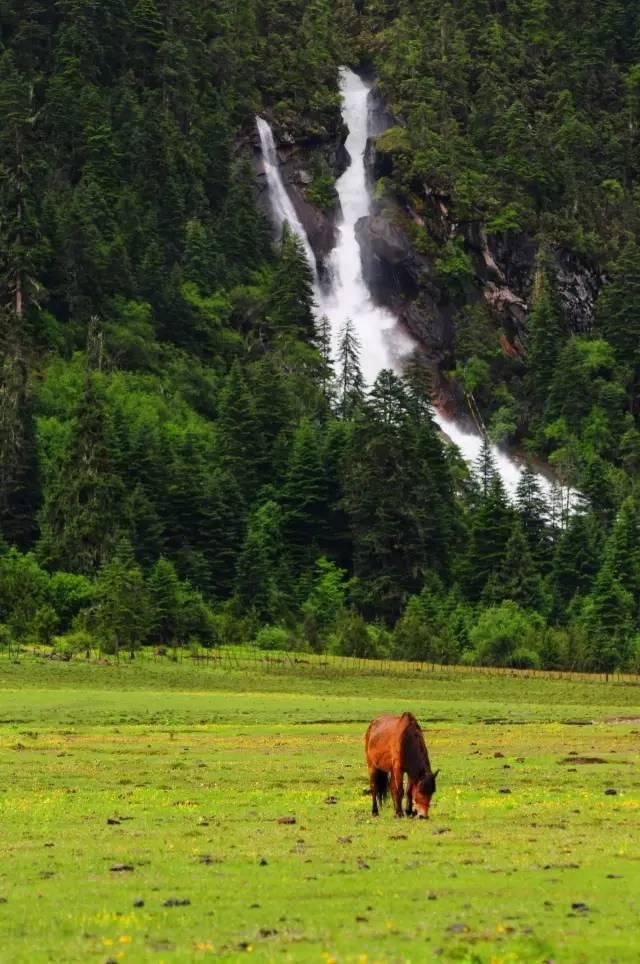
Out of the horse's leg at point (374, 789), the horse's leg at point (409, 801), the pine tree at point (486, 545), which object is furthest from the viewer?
the pine tree at point (486, 545)

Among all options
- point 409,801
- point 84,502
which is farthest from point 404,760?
point 84,502

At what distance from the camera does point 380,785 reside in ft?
104

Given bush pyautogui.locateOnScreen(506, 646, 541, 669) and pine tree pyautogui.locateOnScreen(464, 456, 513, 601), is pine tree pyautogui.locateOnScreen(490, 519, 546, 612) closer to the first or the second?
pine tree pyautogui.locateOnScreen(464, 456, 513, 601)

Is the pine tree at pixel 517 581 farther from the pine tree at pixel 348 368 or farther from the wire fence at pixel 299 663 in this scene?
the pine tree at pixel 348 368

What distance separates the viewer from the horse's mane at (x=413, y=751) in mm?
30266

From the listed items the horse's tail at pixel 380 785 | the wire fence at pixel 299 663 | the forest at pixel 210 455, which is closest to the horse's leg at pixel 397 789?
the horse's tail at pixel 380 785

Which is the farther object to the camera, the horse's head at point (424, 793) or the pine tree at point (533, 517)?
the pine tree at point (533, 517)

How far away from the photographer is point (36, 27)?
627 ft

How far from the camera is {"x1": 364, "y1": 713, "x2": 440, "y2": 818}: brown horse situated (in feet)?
99.4

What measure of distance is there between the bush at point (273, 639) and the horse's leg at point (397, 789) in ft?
258

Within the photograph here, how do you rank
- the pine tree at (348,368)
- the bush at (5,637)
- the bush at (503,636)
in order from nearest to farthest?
1. the bush at (5,637)
2. the bush at (503,636)
3. the pine tree at (348,368)

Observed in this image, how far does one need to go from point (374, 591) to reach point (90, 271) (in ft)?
163

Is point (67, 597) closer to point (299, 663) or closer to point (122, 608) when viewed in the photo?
point (122, 608)

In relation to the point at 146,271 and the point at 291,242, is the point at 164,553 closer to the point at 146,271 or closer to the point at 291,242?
the point at 146,271
